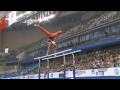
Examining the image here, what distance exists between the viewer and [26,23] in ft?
50.3

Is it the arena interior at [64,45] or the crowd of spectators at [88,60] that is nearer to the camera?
the arena interior at [64,45]

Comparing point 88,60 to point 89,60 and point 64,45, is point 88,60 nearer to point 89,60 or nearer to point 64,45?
point 89,60

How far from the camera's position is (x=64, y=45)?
1272cm

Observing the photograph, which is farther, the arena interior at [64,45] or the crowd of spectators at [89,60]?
the crowd of spectators at [89,60]

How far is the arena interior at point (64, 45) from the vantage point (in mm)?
8896

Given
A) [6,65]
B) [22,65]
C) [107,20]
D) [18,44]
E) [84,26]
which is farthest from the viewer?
[18,44]

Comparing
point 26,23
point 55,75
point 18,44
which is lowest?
point 55,75

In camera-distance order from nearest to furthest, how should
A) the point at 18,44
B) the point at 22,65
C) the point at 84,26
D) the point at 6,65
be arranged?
the point at 84,26 < the point at 22,65 < the point at 6,65 < the point at 18,44

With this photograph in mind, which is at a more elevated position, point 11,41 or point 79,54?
point 11,41

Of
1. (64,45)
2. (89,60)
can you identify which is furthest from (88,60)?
(64,45)

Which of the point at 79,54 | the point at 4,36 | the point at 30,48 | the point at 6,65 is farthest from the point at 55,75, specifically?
the point at 4,36
